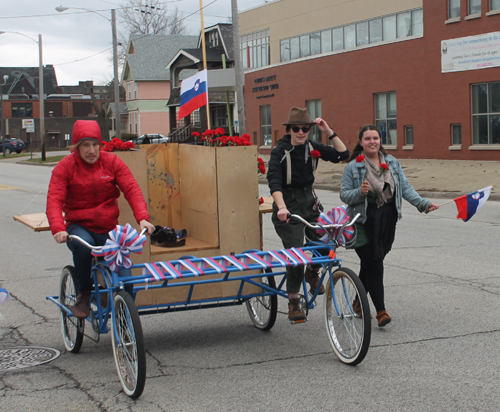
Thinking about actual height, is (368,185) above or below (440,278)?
above

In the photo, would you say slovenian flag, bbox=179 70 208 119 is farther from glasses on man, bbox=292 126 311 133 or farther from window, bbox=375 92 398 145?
window, bbox=375 92 398 145

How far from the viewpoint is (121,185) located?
525 centimetres

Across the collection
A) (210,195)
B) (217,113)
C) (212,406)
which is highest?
(217,113)

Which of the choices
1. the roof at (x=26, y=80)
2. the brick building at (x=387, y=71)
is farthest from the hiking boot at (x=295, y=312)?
the roof at (x=26, y=80)

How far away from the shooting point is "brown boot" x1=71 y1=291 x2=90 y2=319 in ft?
17.1

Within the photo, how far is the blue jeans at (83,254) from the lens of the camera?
509 centimetres

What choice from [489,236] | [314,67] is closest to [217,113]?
[314,67]

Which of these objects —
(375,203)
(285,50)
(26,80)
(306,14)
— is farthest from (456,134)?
(26,80)

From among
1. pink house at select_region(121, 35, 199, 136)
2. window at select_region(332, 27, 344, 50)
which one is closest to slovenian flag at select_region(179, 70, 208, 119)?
window at select_region(332, 27, 344, 50)

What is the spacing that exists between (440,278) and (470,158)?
2087cm

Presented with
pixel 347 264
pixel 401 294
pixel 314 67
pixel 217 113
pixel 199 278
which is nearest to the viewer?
pixel 199 278

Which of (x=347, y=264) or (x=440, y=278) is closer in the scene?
(x=440, y=278)

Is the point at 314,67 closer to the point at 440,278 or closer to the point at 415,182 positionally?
the point at 415,182

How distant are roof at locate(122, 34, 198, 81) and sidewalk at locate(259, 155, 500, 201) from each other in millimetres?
46862
